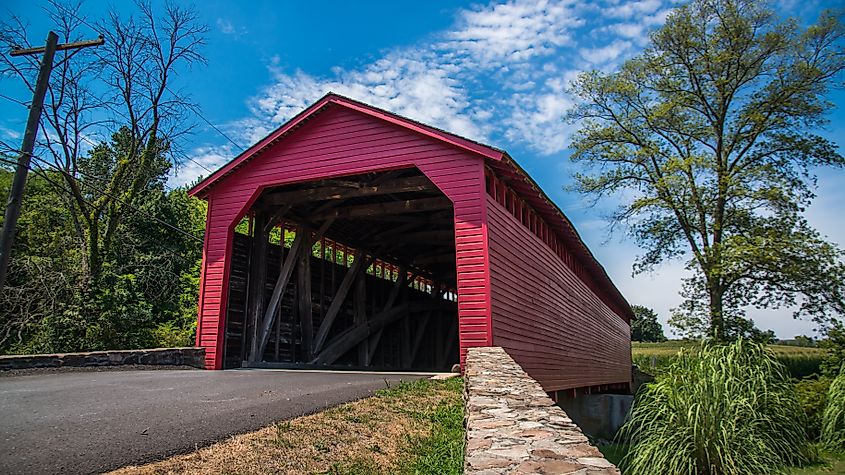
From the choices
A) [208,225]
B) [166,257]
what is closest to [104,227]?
[166,257]

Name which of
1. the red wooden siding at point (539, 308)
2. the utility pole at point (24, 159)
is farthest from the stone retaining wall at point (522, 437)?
the utility pole at point (24, 159)

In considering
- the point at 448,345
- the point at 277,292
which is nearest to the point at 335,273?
the point at 277,292

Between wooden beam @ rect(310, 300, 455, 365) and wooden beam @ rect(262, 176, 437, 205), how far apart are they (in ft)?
13.1

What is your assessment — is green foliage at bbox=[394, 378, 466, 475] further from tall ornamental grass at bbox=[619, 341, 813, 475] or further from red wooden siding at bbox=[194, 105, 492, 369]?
red wooden siding at bbox=[194, 105, 492, 369]

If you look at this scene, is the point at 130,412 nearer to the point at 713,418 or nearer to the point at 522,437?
the point at 522,437

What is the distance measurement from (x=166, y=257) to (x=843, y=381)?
21.2 meters

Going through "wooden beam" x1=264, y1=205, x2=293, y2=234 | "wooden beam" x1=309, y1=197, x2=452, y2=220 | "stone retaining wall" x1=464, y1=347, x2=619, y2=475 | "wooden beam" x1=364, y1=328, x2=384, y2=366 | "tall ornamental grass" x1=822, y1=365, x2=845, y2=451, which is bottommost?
"tall ornamental grass" x1=822, y1=365, x2=845, y2=451

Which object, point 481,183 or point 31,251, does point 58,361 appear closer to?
point 481,183

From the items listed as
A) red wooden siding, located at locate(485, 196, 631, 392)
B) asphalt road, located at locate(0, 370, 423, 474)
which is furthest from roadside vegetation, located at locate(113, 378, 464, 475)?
red wooden siding, located at locate(485, 196, 631, 392)

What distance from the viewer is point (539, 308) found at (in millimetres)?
12070

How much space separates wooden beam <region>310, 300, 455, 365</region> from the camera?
13.8 meters

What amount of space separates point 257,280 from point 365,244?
444cm

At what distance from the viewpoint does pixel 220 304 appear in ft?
35.2

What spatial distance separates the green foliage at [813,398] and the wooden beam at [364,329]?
9.65 metres
